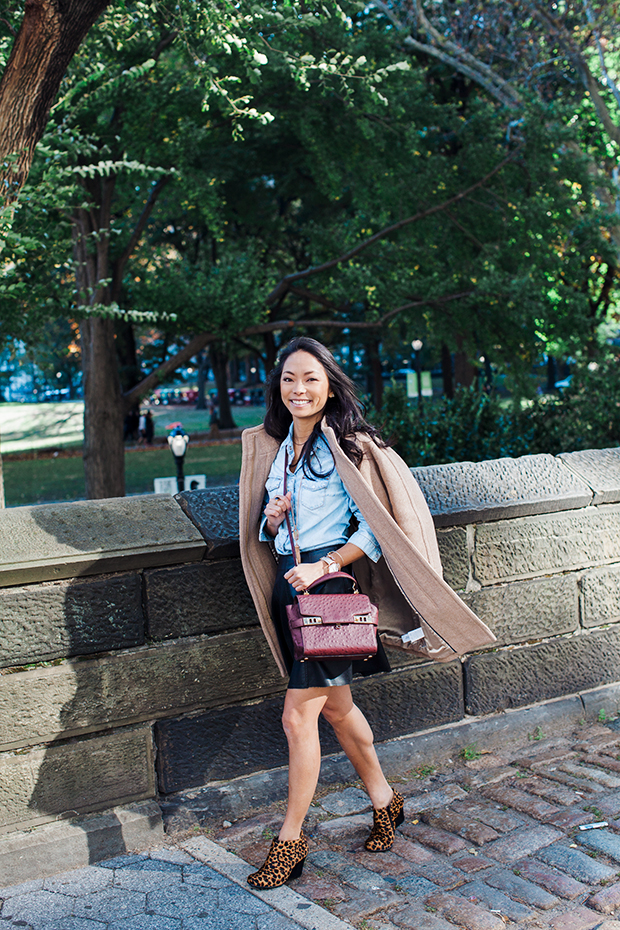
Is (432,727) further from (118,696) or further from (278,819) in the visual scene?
(118,696)

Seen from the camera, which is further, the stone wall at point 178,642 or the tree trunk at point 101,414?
the tree trunk at point 101,414

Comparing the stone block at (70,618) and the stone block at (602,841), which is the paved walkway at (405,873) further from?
the stone block at (70,618)

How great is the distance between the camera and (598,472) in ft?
15.8

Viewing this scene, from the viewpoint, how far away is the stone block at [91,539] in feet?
10.7

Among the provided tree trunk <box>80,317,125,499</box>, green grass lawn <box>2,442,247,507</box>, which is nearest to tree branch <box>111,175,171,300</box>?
tree trunk <box>80,317,125,499</box>

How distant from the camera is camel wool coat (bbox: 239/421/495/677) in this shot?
311cm

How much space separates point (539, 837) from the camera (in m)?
3.38

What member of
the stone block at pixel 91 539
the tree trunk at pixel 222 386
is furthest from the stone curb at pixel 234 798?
the tree trunk at pixel 222 386

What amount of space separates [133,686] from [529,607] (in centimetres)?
223

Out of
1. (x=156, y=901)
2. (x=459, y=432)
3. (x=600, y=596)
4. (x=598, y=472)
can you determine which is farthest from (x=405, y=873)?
(x=459, y=432)

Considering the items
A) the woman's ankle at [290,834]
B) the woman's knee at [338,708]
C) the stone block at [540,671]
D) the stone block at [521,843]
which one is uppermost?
the woman's knee at [338,708]

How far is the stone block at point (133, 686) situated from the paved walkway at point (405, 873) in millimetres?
539

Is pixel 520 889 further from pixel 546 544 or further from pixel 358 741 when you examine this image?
pixel 546 544

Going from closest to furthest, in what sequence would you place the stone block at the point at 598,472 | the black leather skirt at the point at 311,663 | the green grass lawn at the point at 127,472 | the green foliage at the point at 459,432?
the black leather skirt at the point at 311,663 < the stone block at the point at 598,472 < the green foliage at the point at 459,432 < the green grass lawn at the point at 127,472
